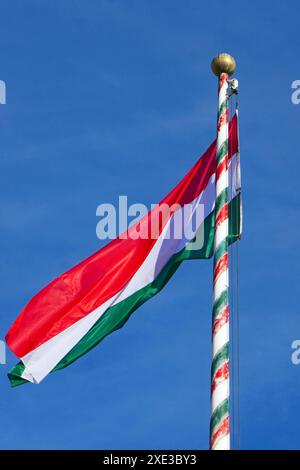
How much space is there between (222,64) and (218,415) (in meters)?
8.81

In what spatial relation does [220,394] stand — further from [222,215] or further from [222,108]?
[222,108]

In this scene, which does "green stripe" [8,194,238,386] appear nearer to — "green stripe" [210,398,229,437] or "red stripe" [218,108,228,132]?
"red stripe" [218,108,228,132]

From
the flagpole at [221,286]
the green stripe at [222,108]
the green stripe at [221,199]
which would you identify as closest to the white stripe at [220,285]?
the flagpole at [221,286]

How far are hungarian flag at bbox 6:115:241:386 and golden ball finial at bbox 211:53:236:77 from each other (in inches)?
52.0

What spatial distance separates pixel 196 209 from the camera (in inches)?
1247

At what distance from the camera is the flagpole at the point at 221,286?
25.8 meters

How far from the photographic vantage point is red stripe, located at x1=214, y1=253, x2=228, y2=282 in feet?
90.5

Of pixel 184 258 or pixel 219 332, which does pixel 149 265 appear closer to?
pixel 184 258

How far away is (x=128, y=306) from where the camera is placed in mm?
30734

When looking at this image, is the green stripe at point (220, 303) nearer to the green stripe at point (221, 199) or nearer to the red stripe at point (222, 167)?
the green stripe at point (221, 199)

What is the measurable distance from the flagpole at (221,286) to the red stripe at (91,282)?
4.33 feet

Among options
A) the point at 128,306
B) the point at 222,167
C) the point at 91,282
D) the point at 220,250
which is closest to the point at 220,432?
the point at 220,250

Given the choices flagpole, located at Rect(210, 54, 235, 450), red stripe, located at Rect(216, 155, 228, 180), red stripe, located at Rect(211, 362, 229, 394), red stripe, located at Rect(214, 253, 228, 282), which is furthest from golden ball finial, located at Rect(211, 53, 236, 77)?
red stripe, located at Rect(211, 362, 229, 394)
